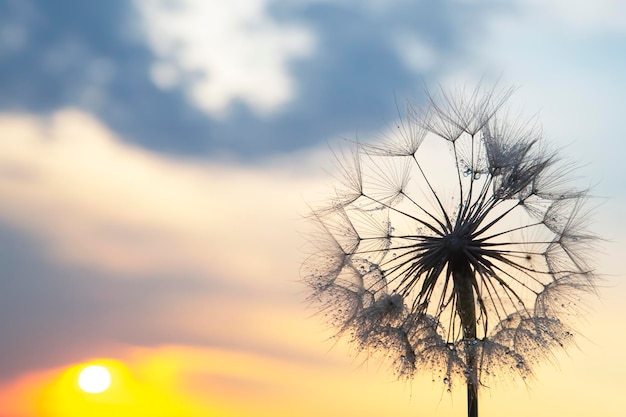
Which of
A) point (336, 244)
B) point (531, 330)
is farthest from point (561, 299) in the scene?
point (336, 244)

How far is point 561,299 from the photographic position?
20.0m

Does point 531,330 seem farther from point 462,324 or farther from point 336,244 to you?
point 336,244

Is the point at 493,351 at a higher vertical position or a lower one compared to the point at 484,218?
lower

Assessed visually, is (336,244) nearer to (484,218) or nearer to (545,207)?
(484,218)

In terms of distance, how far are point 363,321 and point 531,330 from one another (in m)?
3.75

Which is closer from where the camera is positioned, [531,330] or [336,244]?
[531,330]

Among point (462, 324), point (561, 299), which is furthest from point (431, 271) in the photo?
point (561, 299)

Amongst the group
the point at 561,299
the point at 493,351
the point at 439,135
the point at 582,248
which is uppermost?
the point at 439,135

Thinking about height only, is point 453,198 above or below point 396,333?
above

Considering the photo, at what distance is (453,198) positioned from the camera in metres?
20.0

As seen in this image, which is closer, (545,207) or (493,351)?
(493,351)

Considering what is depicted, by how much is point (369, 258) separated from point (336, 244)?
3.00ft

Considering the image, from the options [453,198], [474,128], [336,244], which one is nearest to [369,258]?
[336,244]

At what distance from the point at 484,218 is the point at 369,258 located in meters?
2.81
